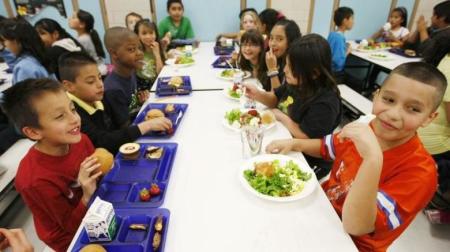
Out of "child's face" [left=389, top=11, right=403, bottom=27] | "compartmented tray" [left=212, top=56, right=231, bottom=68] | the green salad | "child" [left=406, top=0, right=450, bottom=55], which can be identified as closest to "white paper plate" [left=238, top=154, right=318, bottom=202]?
the green salad

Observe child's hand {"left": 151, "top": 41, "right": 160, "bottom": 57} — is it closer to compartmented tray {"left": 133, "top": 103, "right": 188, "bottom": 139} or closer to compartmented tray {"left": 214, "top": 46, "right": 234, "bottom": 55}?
compartmented tray {"left": 214, "top": 46, "right": 234, "bottom": 55}

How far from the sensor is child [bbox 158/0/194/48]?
13.8 feet

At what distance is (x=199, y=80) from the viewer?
2.51 metres

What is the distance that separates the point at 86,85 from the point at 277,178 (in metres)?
1.16

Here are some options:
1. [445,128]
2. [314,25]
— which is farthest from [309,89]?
[314,25]

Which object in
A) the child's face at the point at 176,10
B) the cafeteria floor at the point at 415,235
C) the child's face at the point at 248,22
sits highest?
the child's face at the point at 176,10

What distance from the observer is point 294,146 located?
137 cm

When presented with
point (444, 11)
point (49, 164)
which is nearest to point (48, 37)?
point (49, 164)

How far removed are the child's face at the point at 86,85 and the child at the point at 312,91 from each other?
1.10 metres

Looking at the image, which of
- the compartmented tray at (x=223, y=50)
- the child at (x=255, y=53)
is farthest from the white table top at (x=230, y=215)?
the compartmented tray at (x=223, y=50)

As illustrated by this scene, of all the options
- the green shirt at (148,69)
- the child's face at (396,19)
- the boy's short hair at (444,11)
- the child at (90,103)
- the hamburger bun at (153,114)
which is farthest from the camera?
the child's face at (396,19)

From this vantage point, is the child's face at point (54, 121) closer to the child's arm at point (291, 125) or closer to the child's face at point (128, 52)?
the child's face at point (128, 52)

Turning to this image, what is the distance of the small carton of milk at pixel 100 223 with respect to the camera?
85 centimetres

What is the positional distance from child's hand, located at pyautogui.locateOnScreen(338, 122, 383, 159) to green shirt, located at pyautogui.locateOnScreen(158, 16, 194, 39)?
12.9ft
